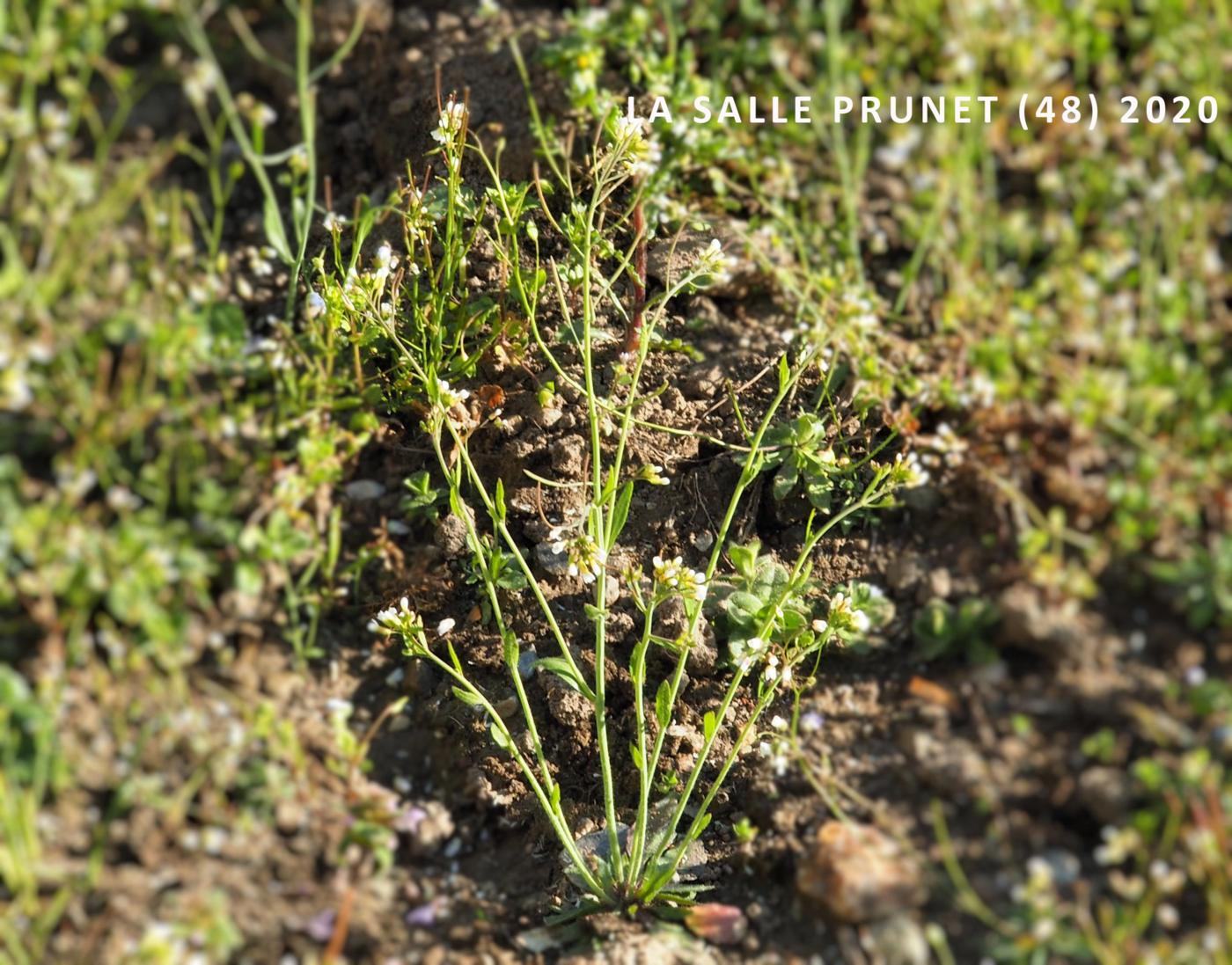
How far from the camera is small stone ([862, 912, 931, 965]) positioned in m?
1.69

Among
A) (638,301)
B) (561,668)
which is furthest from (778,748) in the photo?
(638,301)

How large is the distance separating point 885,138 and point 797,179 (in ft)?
0.64

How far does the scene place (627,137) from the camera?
76.7 inches

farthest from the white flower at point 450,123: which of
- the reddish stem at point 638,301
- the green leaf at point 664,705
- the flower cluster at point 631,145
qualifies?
the green leaf at point 664,705

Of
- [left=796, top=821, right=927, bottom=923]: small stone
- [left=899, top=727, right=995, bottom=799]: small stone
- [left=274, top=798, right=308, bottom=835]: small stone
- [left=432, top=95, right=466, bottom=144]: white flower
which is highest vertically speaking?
[left=432, top=95, right=466, bottom=144]: white flower

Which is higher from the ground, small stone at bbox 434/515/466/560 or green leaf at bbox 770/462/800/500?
green leaf at bbox 770/462/800/500

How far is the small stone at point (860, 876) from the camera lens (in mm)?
1713

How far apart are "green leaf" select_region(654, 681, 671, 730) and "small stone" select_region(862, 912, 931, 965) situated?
0.42m

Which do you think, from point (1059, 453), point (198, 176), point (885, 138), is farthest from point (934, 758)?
point (198, 176)

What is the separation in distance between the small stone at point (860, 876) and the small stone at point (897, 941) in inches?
0.5

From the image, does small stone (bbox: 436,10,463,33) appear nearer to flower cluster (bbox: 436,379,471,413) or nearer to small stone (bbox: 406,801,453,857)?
flower cluster (bbox: 436,379,471,413)

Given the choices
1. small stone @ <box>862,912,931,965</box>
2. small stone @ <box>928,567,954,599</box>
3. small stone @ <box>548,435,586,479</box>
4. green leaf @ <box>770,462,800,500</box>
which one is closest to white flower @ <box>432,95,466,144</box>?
small stone @ <box>548,435,586,479</box>

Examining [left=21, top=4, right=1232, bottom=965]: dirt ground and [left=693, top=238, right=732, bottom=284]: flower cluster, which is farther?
[left=693, top=238, right=732, bottom=284]: flower cluster

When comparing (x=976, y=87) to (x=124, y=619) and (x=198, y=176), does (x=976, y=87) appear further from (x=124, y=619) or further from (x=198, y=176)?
(x=124, y=619)
